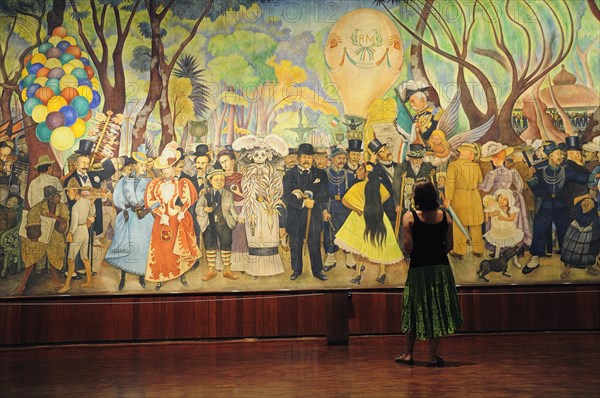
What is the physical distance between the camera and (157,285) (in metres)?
9.63

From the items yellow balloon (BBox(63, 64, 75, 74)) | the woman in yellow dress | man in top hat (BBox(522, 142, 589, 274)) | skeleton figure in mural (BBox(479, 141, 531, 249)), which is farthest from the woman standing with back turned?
yellow balloon (BBox(63, 64, 75, 74))

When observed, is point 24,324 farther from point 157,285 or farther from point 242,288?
point 242,288

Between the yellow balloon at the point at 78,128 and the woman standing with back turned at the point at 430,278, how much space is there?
5.56m

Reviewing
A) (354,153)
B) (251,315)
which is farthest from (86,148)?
(354,153)

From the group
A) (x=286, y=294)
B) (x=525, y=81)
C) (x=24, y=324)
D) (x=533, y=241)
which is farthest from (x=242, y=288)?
(x=525, y=81)

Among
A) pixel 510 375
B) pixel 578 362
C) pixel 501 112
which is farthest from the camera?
pixel 501 112

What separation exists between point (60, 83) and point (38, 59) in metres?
0.47

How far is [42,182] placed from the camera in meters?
9.70

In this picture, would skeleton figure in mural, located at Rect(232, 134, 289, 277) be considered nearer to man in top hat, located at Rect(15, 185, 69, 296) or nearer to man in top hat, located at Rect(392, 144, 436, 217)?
man in top hat, located at Rect(392, 144, 436, 217)

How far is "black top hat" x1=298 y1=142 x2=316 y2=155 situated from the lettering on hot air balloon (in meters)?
1.52

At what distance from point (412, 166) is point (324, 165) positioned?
4.17 ft

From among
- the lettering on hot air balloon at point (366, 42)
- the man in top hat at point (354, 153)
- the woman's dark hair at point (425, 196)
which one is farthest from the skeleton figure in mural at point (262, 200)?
the woman's dark hair at point (425, 196)

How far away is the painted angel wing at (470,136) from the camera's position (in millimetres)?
9984

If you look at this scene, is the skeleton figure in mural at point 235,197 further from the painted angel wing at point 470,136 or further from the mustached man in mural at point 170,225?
the painted angel wing at point 470,136
